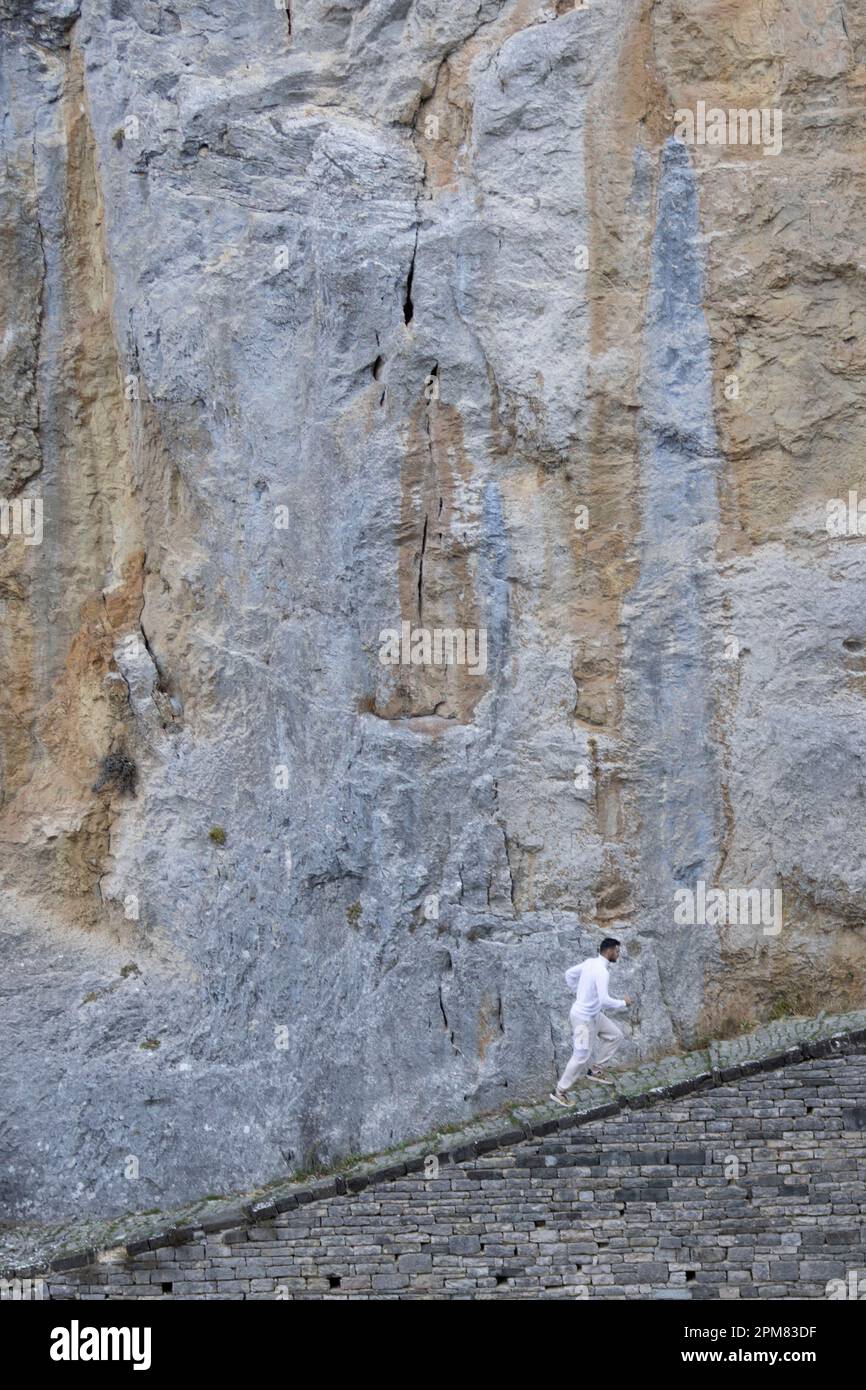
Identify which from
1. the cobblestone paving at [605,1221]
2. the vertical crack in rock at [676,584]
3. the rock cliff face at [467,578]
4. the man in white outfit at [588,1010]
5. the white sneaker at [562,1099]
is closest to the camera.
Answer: the cobblestone paving at [605,1221]

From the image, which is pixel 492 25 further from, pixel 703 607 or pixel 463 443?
pixel 703 607

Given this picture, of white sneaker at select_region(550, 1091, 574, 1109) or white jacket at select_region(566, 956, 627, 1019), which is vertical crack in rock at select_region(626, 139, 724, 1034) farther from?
white sneaker at select_region(550, 1091, 574, 1109)

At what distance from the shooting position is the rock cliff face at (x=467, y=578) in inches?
552

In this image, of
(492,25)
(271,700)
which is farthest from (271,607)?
(492,25)

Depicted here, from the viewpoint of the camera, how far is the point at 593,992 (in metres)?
13.0

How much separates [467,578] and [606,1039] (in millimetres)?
3936

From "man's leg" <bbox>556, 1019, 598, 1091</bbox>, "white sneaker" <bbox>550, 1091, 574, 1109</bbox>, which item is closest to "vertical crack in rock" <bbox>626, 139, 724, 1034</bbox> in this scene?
"man's leg" <bbox>556, 1019, 598, 1091</bbox>

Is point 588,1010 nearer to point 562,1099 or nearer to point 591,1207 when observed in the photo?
point 562,1099

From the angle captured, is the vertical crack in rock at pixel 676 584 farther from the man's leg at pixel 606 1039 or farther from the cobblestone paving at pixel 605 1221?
the cobblestone paving at pixel 605 1221

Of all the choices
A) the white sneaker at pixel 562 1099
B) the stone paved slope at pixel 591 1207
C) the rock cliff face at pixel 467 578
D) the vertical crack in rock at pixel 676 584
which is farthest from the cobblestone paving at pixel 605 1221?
the vertical crack in rock at pixel 676 584

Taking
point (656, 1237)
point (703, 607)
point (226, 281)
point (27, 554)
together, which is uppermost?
point (226, 281)

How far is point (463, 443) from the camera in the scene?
14492 millimetres

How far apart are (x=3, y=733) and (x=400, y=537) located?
166 inches

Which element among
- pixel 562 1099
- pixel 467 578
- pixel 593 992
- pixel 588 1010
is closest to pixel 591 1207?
pixel 562 1099
